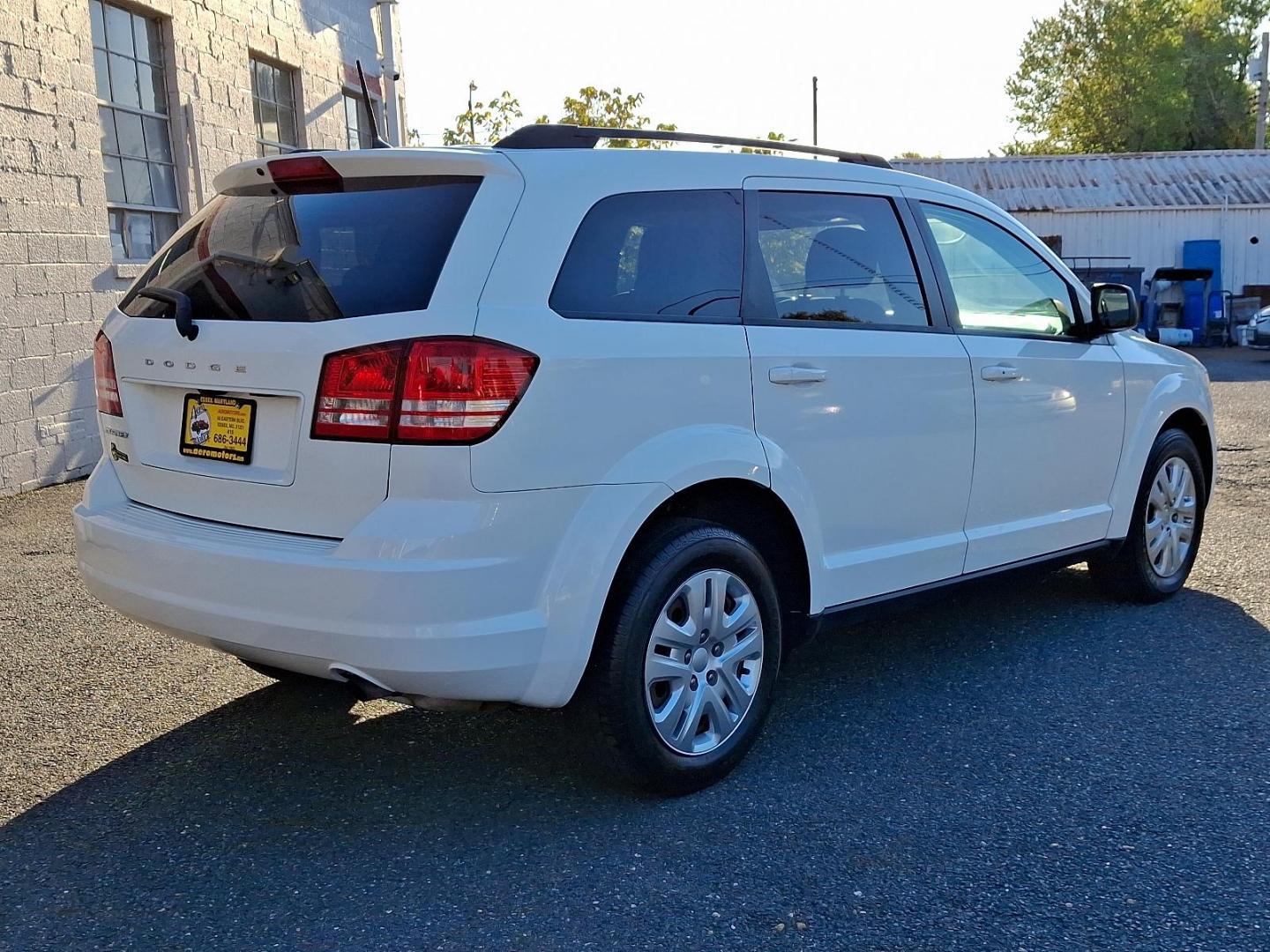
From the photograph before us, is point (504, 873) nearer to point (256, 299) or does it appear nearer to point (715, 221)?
point (256, 299)

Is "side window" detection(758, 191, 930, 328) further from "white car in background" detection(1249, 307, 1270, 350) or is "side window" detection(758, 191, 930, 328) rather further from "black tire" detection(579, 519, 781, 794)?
"white car in background" detection(1249, 307, 1270, 350)

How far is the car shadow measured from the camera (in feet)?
9.94

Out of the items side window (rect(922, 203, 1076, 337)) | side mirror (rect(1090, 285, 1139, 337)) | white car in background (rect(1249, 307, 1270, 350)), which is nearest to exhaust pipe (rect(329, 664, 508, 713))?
side window (rect(922, 203, 1076, 337))

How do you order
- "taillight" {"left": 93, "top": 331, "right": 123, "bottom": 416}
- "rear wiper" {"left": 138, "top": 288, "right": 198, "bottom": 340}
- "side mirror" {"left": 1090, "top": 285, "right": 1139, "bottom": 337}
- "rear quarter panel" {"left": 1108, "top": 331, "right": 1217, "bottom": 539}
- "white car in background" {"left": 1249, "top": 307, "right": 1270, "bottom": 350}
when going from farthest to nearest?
"white car in background" {"left": 1249, "top": 307, "right": 1270, "bottom": 350}, "rear quarter panel" {"left": 1108, "top": 331, "right": 1217, "bottom": 539}, "side mirror" {"left": 1090, "top": 285, "right": 1139, "bottom": 337}, "taillight" {"left": 93, "top": 331, "right": 123, "bottom": 416}, "rear wiper" {"left": 138, "top": 288, "right": 198, "bottom": 340}

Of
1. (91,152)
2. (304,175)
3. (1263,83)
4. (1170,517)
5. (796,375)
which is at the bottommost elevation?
(1170,517)

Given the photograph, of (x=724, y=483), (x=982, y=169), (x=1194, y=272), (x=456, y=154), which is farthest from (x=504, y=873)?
(x=982, y=169)

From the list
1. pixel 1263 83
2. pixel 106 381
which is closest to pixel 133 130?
pixel 106 381

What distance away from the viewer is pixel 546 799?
362cm

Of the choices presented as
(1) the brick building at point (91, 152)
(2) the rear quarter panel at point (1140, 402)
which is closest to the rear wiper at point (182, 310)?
(2) the rear quarter panel at point (1140, 402)

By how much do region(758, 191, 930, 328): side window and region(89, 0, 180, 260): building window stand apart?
709cm

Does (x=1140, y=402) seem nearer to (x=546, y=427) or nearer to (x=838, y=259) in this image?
(x=838, y=259)

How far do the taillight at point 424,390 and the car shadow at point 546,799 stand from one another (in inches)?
35.9

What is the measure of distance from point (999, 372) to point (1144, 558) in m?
1.51

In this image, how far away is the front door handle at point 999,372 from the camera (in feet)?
14.8
